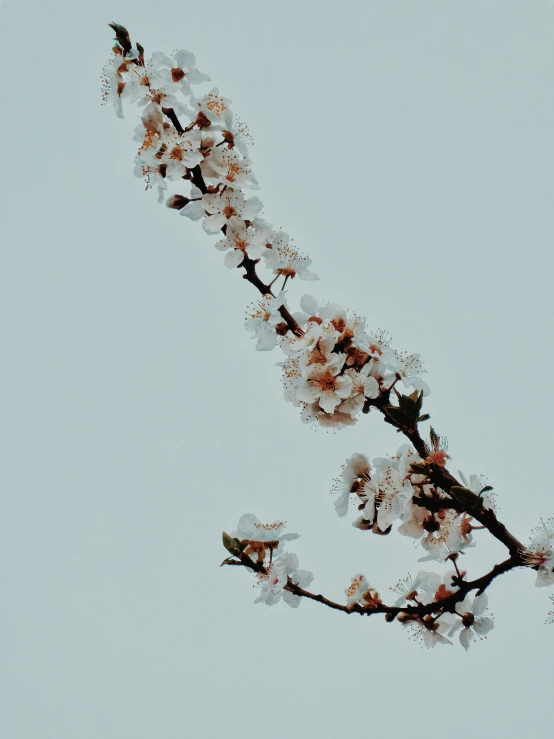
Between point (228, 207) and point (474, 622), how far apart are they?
152 cm

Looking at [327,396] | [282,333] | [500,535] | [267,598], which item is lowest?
[267,598]

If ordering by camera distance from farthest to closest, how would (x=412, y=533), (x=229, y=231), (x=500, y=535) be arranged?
(x=229, y=231), (x=412, y=533), (x=500, y=535)

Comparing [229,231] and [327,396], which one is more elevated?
[229,231]

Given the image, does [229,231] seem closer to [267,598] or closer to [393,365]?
[393,365]

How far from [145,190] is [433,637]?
1.72 metres

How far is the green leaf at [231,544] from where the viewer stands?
7.50ft

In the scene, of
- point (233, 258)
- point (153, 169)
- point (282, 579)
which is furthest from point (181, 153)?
point (282, 579)

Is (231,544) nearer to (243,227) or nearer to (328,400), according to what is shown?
(328,400)

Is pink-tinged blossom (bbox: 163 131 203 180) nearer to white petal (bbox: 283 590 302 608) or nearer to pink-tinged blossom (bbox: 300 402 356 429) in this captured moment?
pink-tinged blossom (bbox: 300 402 356 429)

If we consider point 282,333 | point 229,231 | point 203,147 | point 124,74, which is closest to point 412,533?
point 282,333

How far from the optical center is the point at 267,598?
7.66ft

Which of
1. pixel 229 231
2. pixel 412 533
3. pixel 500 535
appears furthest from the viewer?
pixel 229 231

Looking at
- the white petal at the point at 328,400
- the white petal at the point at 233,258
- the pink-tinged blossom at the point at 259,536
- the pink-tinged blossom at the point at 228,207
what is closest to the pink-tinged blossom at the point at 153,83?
the pink-tinged blossom at the point at 228,207

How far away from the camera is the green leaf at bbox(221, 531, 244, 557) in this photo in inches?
90.0
